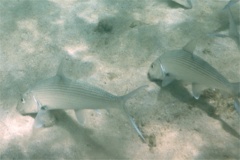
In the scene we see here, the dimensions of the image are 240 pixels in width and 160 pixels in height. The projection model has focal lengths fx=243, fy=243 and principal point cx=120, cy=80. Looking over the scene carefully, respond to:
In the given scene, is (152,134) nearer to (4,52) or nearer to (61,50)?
(61,50)

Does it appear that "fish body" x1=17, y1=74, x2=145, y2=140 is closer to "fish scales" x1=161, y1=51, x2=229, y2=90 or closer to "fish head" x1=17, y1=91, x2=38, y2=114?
"fish head" x1=17, y1=91, x2=38, y2=114

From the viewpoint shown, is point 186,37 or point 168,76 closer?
point 168,76

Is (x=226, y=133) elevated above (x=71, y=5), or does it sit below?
below

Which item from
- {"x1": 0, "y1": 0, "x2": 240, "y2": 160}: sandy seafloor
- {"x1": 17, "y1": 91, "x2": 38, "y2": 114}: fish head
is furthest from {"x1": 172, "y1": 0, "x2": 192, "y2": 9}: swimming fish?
{"x1": 17, "y1": 91, "x2": 38, "y2": 114}: fish head

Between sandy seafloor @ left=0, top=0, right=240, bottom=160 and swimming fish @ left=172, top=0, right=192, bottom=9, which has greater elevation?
swimming fish @ left=172, top=0, right=192, bottom=9

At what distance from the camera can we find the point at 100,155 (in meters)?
3.38

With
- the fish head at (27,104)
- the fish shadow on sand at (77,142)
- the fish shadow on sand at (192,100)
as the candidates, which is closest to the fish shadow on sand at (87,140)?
the fish shadow on sand at (77,142)

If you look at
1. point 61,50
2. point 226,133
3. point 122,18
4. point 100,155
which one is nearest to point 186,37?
point 122,18

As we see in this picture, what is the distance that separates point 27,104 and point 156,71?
2061mm

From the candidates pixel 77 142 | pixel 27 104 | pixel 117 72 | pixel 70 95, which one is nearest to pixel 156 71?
pixel 117 72

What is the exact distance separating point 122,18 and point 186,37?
1.51 metres

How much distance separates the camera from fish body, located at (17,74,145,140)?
9.83ft

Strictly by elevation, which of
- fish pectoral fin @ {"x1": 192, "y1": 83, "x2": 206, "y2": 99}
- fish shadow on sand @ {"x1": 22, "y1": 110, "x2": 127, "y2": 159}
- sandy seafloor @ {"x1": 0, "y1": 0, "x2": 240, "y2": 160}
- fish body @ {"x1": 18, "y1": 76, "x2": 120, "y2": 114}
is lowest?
fish shadow on sand @ {"x1": 22, "y1": 110, "x2": 127, "y2": 159}

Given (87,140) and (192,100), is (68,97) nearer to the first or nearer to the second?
(87,140)
